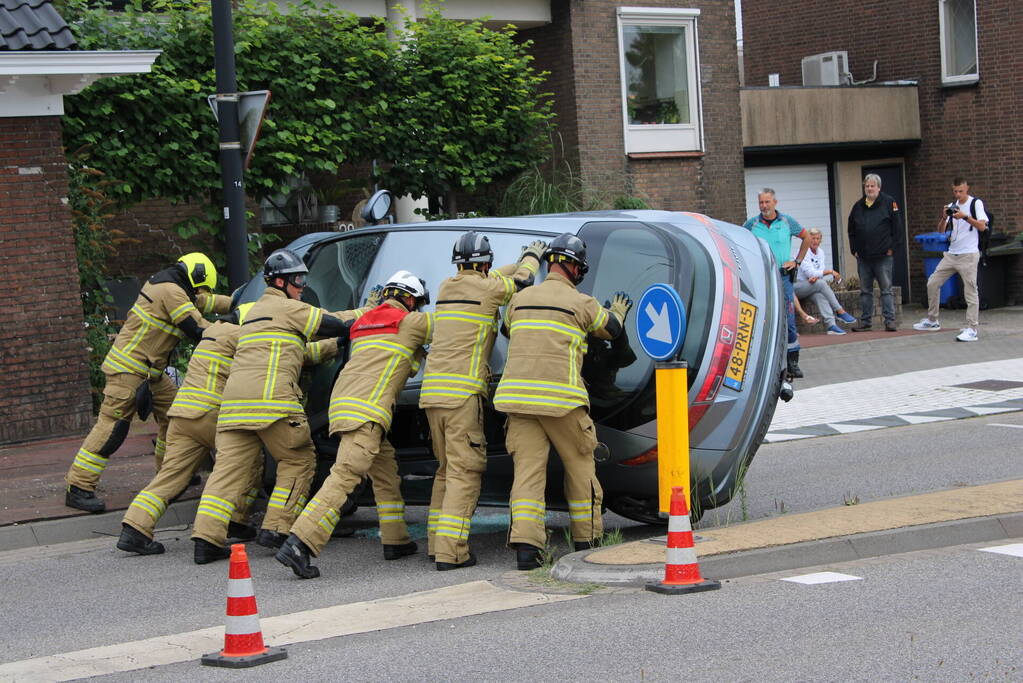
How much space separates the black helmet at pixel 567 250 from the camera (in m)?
7.57

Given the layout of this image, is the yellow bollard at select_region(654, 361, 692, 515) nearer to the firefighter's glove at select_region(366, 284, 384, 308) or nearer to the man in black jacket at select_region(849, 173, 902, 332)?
the firefighter's glove at select_region(366, 284, 384, 308)

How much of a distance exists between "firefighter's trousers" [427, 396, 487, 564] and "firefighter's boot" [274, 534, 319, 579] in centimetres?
72

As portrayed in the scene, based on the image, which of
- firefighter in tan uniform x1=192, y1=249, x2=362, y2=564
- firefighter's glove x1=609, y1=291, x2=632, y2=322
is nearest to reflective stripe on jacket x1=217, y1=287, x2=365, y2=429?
firefighter in tan uniform x1=192, y1=249, x2=362, y2=564

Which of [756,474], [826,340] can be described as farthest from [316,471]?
[826,340]

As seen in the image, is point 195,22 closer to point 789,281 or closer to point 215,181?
point 215,181

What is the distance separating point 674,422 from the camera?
7.26 m

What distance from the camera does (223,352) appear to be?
339 inches

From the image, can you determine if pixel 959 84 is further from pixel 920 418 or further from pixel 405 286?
pixel 405 286

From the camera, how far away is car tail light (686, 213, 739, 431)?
7.61 m

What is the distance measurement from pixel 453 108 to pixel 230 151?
23.3ft

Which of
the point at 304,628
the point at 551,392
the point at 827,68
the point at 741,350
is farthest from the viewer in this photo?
the point at 827,68

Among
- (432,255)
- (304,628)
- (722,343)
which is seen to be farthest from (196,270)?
(722,343)

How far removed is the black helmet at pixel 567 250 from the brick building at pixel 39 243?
21.1ft

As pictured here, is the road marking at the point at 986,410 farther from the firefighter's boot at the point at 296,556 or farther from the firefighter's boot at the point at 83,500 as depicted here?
the firefighter's boot at the point at 83,500
